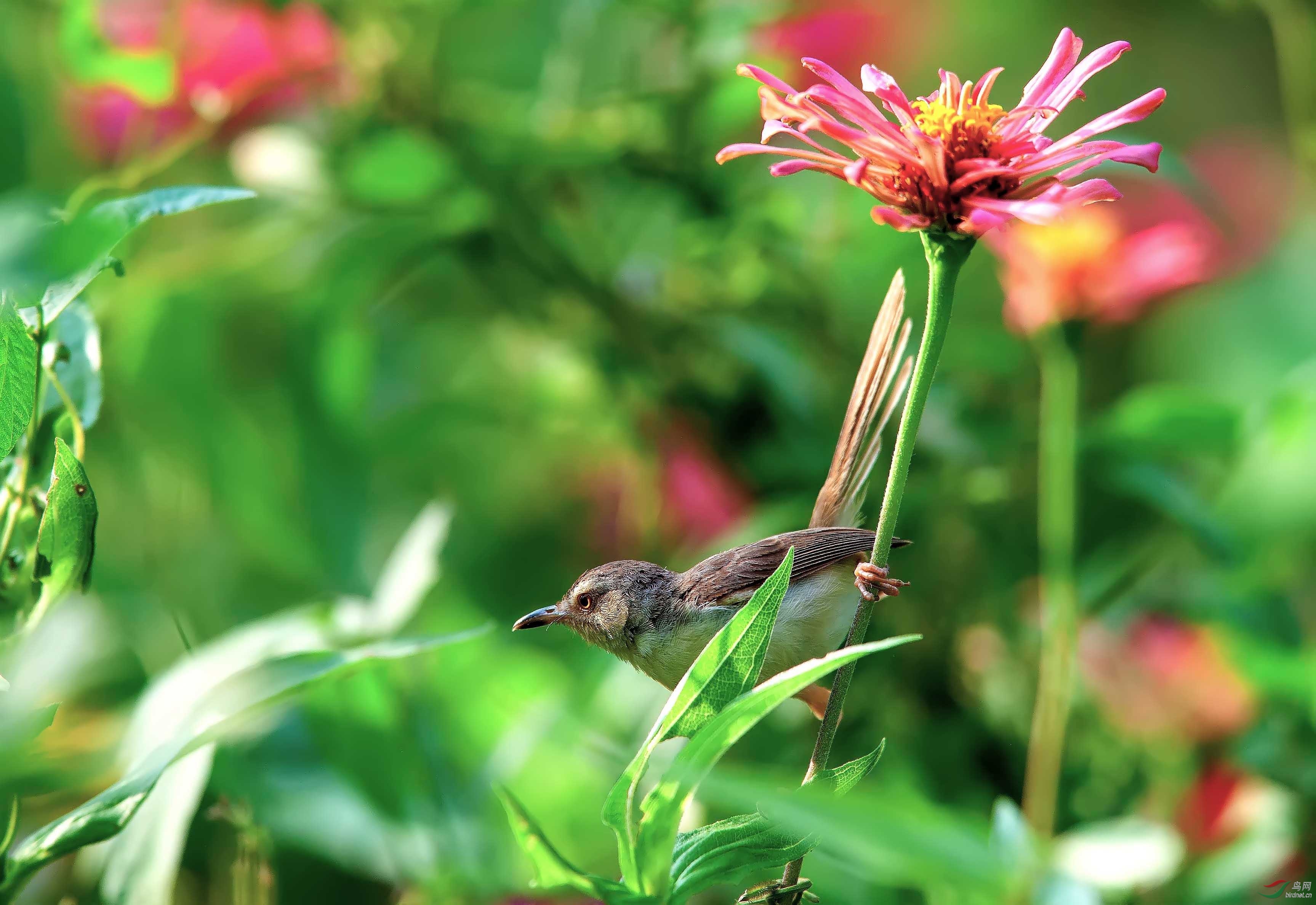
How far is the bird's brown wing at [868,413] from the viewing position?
Result: 37cm

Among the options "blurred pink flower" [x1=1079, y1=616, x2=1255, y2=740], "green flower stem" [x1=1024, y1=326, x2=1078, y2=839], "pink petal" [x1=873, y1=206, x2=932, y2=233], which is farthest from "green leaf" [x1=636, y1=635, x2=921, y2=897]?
"blurred pink flower" [x1=1079, y1=616, x2=1255, y2=740]

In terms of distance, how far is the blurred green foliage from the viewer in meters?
0.76

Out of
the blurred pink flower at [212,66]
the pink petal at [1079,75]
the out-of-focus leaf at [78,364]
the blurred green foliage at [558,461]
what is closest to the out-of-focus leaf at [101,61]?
the blurred green foliage at [558,461]

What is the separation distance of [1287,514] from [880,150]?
706mm

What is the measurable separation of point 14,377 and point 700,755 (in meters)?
0.24

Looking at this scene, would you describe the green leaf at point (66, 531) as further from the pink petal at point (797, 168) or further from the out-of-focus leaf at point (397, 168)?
the out-of-focus leaf at point (397, 168)

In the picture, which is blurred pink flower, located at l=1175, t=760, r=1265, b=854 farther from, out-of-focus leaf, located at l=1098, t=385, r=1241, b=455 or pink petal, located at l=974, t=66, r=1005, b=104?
pink petal, located at l=974, t=66, r=1005, b=104

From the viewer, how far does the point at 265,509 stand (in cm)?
102

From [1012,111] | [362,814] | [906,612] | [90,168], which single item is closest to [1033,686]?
[906,612]

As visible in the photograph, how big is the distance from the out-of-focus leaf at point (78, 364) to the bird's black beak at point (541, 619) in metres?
0.17

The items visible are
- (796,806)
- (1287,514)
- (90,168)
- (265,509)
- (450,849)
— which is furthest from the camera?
(90,168)

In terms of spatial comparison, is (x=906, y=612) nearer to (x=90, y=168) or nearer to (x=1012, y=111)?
(x=1012, y=111)

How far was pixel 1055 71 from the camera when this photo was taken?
1.08ft

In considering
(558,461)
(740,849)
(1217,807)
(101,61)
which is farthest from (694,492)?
(740,849)
